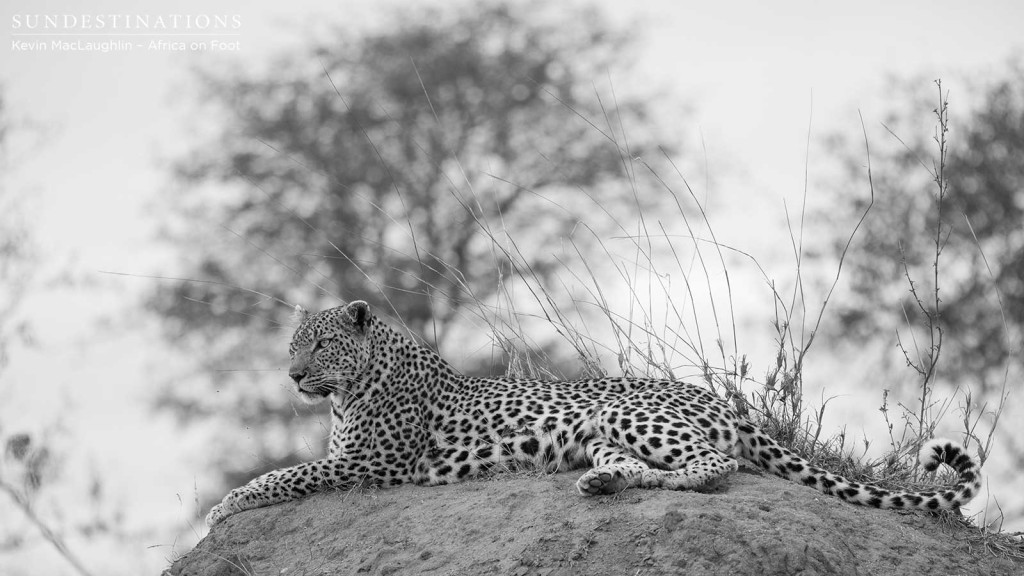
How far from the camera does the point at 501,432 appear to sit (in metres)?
7.83

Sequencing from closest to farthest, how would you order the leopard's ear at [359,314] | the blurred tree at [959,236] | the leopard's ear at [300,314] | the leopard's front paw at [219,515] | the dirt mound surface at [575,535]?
the dirt mound surface at [575,535], the leopard's front paw at [219,515], the leopard's ear at [359,314], the leopard's ear at [300,314], the blurred tree at [959,236]

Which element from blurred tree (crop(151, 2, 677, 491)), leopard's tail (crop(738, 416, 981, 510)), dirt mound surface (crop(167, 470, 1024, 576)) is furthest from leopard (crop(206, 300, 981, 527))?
blurred tree (crop(151, 2, 677, 491))

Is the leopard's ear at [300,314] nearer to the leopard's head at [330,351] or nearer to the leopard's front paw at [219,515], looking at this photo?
the leopard's head at [330,351]

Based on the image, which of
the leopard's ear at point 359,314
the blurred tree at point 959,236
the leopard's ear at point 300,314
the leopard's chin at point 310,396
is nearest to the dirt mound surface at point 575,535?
the leopard's chin at point 310,396

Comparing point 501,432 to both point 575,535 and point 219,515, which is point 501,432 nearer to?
point 575,535

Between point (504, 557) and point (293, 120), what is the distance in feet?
86.1

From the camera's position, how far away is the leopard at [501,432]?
23.1 ft

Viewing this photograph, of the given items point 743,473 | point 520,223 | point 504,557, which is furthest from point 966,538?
point 520,223

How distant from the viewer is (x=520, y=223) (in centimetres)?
3006

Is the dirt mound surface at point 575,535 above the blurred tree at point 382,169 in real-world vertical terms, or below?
below

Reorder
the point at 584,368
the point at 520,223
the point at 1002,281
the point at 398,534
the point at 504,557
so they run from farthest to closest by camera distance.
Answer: the point at 520,223 → the point at 1002,281 → the point at 584,368 → the point at 398,534 → the point at 504,557

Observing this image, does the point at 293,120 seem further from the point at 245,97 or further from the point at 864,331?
the point at 864,331

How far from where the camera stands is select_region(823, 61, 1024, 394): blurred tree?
25.4 meters

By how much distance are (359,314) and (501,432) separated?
1.33m
